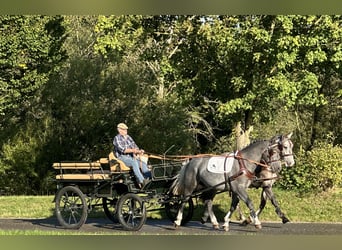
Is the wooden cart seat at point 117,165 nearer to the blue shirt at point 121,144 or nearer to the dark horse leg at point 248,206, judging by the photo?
the blue shirt at point 121,144

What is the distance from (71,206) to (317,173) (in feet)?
20.4

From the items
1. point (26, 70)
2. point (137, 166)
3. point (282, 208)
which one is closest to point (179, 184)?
point (137, 166)

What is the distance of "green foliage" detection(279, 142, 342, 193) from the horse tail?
14.3ft

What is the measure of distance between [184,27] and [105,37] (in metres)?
2.29

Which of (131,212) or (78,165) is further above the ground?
(78,165)

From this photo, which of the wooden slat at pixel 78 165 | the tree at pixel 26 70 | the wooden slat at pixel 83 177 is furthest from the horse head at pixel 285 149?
the tree at pixel 26 70

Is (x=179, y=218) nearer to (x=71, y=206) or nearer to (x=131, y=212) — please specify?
(x=131, y=212)

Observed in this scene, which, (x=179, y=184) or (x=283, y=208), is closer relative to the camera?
(x=179, y=184)

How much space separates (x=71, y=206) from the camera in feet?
34.2

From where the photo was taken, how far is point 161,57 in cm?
1583

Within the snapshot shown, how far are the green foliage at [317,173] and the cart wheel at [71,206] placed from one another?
225 inches

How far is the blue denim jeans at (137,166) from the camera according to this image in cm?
979

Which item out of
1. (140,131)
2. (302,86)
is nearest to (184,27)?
(302,86)

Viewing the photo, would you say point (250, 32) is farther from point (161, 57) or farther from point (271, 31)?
point (161, 57)
